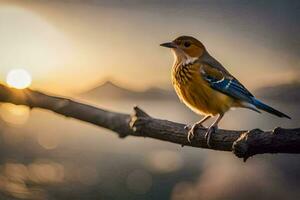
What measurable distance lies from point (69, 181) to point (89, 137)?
166 millimetres

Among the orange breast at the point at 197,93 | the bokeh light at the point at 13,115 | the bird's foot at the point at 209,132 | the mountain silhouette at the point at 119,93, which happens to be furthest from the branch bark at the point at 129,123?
the bokeh light at the point at 13,115

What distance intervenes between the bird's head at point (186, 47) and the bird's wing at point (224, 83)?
0.02 meters

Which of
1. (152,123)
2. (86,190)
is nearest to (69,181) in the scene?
(86,190)

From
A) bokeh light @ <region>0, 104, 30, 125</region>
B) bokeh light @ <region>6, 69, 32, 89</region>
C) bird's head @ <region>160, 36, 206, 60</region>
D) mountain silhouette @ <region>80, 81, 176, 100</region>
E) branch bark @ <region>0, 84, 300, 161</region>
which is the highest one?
bird's head @ <region>160, 36, 206, 60</region>

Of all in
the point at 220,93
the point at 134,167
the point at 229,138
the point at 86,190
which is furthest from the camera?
the point at 134,167

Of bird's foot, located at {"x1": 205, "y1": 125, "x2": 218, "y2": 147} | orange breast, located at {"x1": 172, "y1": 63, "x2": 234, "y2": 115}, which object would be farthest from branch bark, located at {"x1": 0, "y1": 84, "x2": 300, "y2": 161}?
orange breast, located at {"x1": 172, "y1": 63, "x2": 234, "y2": 115}

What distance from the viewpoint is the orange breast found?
3.49 ft

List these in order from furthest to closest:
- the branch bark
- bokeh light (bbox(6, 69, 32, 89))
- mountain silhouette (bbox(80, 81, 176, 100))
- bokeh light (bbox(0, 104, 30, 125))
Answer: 1. bokeh light (bbox(0, 104, 30, 125))
2. mountain silhouette (bbox(80, 81, 176, 100))
3. bokeh light (bbox(6, 69, 32, 89))
4. the branch bark

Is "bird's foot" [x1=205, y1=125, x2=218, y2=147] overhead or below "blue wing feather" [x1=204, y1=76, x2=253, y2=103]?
below

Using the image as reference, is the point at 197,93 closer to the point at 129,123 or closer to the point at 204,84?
the point at 204,84

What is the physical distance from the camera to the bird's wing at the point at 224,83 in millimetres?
1050

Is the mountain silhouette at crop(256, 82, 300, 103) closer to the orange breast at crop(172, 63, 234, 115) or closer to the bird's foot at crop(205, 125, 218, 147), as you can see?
the orange breast at crop(172, 63, 234, 115)

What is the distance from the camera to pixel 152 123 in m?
0.92

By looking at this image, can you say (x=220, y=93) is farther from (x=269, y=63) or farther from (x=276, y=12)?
(x=276, y=12)
